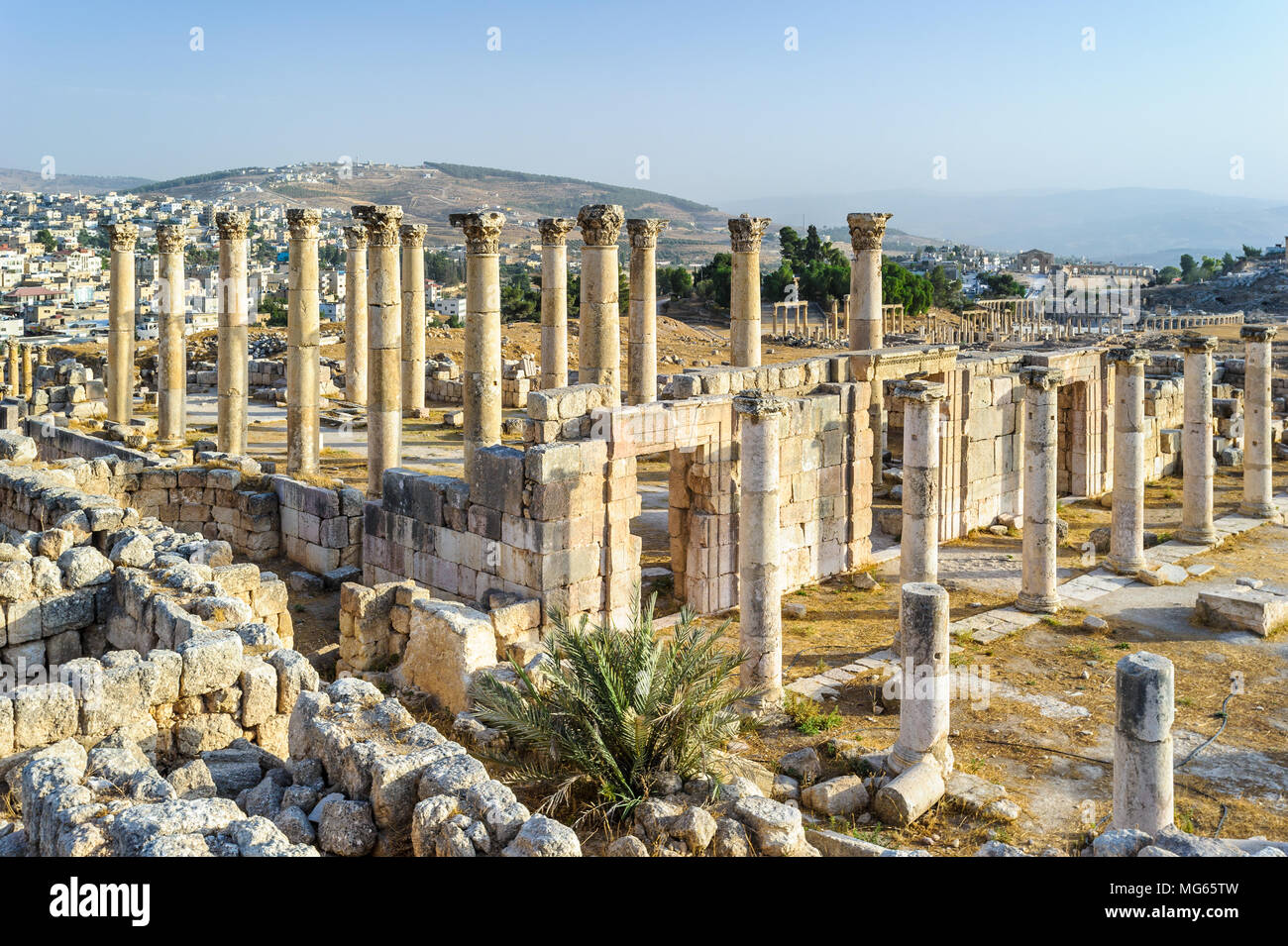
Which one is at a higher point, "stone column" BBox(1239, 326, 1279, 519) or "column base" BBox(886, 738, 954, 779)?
"stone column" BBox(1239, 326, 1279, 519)

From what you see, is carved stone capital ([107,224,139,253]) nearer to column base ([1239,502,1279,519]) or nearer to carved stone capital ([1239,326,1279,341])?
carved stone capital ([1239,326,1279,341])

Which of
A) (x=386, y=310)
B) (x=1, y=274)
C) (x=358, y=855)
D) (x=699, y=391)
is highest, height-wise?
(x=1, y=274)

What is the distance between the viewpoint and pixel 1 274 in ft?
357

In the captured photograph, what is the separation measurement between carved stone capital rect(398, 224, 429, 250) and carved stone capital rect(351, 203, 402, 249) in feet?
22.5

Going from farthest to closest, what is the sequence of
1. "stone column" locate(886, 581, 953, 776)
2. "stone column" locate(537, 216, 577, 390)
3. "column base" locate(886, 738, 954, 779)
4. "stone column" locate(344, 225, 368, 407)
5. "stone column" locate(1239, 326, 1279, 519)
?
"stone column" locate(344, 225, 368, 407)
"stone column" locate(537, 216, 577, 390)
"stone column" locate(1239, 326, 1279, 519)
"stone column" locate(886, 581, 953, 776)
"column base" locate(886, 738, 954, 779)

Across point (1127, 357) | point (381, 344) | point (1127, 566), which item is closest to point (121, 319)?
point (381, 344)

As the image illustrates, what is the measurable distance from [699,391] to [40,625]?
9.86 meters

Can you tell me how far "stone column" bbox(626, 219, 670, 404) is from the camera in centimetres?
2567

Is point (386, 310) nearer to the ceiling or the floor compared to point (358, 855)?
nearer to the ceiling

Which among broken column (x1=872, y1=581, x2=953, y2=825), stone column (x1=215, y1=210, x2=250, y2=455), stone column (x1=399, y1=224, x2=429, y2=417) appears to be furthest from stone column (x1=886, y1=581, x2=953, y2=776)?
stone column (x1=399, y1=224, x2=429, y2=417)

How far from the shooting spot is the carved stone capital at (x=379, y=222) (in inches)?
804
